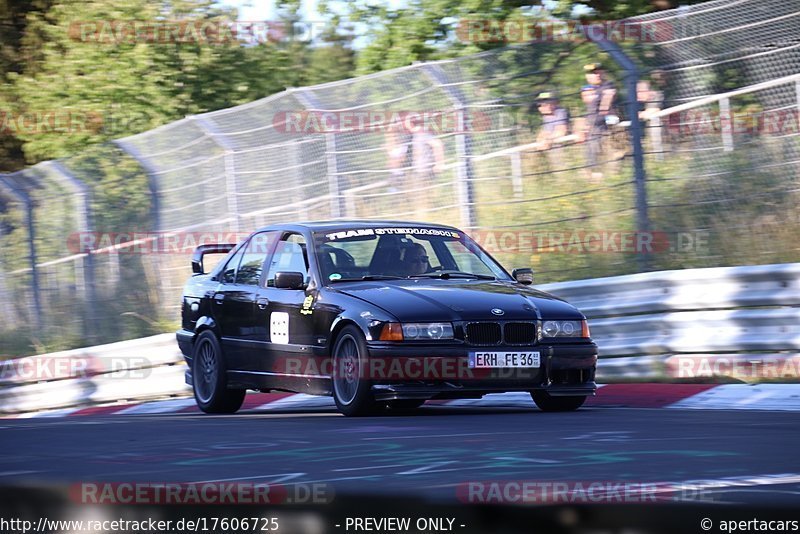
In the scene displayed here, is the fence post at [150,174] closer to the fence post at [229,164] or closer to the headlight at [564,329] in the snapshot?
→ the fence post at [229,164]

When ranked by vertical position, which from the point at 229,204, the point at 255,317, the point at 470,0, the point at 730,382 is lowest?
the point at 730,382

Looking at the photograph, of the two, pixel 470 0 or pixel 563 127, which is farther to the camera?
pixel 470 0

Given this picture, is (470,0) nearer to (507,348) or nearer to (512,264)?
(512,264)

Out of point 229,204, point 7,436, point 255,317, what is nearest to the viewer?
point 7,436

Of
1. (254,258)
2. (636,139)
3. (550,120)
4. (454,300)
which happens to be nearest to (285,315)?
(254,258)

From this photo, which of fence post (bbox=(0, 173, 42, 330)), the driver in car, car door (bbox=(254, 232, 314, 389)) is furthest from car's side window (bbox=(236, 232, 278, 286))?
fence post (bbox=(0, 173, 42, 330))

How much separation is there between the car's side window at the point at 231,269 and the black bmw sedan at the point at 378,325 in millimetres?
18

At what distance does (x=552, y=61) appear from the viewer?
11.8m

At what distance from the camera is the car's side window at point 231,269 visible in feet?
35.7

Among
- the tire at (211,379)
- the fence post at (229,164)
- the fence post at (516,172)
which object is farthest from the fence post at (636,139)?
the fence post at (229,164)

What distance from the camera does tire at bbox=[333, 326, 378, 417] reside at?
338 inches

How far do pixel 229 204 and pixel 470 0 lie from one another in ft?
22.1

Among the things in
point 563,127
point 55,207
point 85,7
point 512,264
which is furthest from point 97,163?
point 85,7

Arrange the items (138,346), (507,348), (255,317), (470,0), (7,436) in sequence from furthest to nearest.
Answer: (470,0), (138,346), (255,317), (507,348), (7,436)
